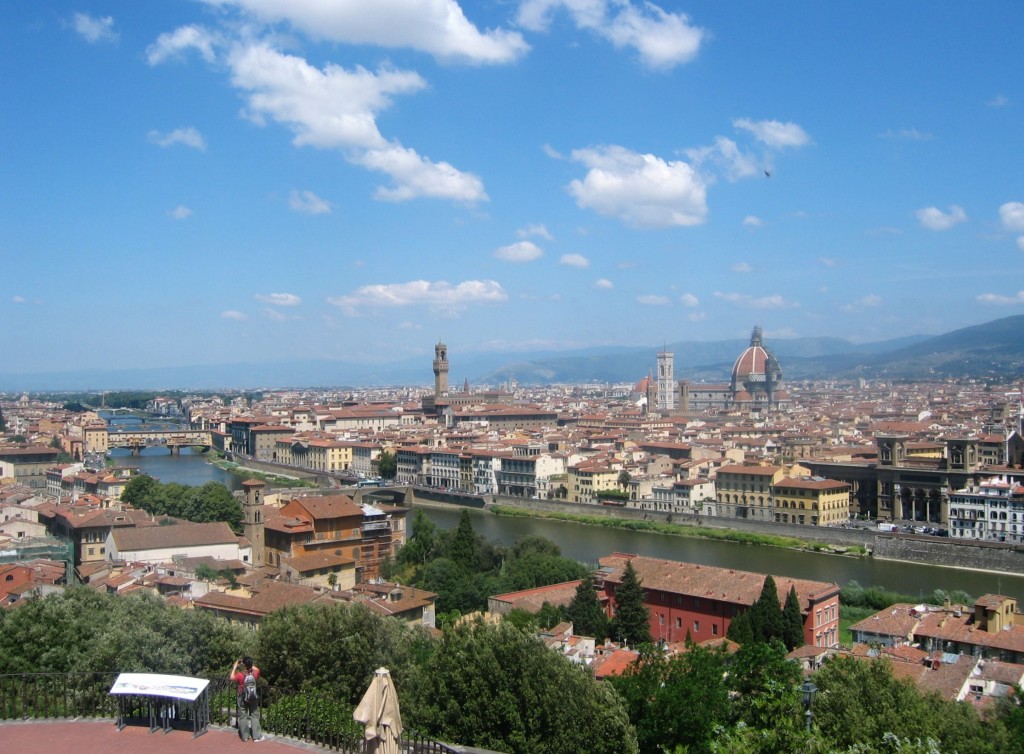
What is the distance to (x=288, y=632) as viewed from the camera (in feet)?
21.4

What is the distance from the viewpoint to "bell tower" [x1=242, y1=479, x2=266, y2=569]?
15.2 m

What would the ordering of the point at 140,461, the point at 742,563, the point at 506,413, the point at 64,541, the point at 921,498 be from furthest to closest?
the point at 506,413
the point at 140,461
the point at 921,498
the point at 742,563
the point at 64,541

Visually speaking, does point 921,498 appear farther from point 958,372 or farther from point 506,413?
point 958,372

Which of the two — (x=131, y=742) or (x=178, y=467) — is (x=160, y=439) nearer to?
(x=178, y=467)

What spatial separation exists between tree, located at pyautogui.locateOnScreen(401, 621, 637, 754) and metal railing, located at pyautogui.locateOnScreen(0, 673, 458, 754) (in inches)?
37.5

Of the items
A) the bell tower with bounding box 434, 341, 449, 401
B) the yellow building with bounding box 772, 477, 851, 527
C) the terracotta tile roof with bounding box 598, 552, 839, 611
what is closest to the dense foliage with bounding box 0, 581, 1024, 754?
the terracotta tile roof with bounding box 598, 552, 839, 611

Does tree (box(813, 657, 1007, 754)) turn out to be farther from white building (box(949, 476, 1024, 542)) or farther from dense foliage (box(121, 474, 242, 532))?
white building (box(949, 476, 1024, 542))

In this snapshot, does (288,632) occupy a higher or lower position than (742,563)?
higher

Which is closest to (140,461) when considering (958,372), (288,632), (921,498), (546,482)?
(546,482)

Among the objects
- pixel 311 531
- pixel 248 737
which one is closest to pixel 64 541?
pixel 311 531

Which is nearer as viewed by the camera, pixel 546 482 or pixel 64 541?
pixel 64 541

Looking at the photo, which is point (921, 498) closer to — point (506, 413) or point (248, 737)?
point (248, 737)

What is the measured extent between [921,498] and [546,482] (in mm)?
9780

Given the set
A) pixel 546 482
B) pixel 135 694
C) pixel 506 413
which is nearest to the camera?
pixel 135 694
